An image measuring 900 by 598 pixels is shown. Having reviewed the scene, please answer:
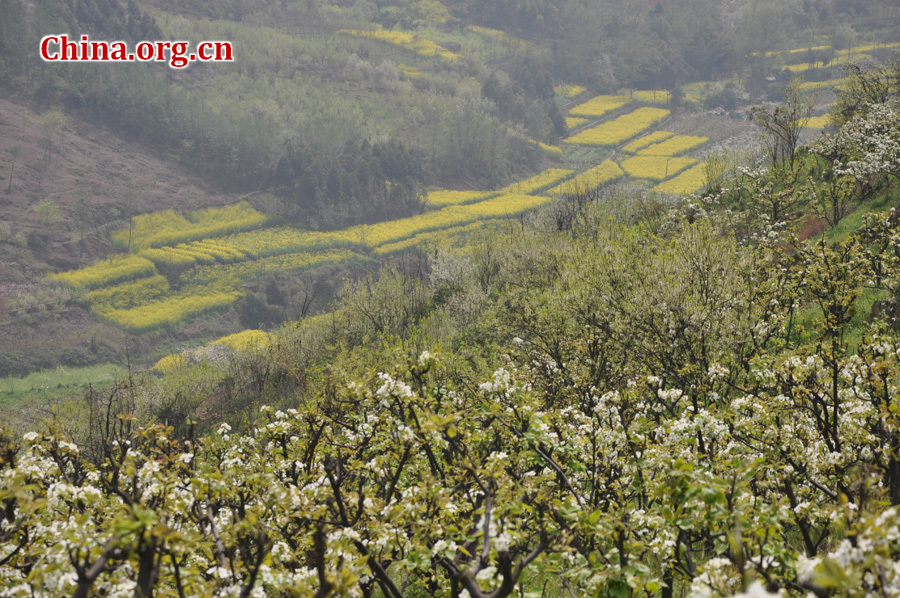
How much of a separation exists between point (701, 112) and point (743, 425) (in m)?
132

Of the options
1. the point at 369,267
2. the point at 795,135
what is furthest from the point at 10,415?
the point at 795,135

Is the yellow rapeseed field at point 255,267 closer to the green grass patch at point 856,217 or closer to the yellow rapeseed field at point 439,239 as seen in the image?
the yellow rapeseed field at point 439,239

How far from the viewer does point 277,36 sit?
11950cm

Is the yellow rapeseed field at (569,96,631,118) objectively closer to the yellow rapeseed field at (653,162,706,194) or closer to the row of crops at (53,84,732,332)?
the row of crops at (53,84,732,332)

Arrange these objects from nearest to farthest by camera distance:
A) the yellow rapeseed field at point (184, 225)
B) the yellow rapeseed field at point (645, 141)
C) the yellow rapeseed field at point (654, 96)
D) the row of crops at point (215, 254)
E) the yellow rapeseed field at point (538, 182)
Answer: the row of crops at point (215, 254) → the yellow rapeseed field at point (184, 225) → the yellow rapeseed field at point (538, 182) → the yellow rapeseed field at point (645, 141) → the yellow rapeseed field at point (654, 96)

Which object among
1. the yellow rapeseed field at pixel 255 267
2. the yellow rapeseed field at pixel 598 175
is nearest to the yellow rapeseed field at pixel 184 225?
the yellow rapeseed field at pixel 255 267

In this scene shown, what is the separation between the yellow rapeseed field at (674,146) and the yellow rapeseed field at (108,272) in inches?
3181

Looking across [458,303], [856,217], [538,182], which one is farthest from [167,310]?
[538,182]

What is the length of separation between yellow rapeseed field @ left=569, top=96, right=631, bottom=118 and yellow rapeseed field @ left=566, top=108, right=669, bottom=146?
18.2 ft

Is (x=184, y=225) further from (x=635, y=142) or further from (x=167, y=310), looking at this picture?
(x=635, y=142)

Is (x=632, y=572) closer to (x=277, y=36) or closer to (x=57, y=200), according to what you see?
(x=57, y=200)

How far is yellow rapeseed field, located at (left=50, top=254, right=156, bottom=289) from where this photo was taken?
222 ft

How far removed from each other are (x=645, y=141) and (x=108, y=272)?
91067 mm

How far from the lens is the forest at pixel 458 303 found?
19.0ft
